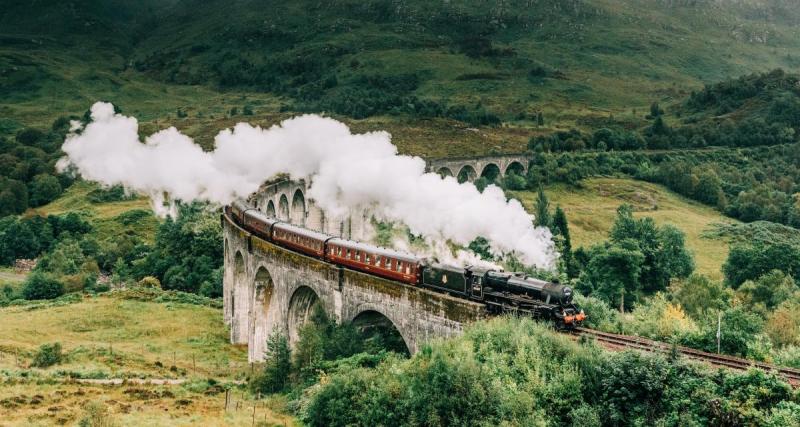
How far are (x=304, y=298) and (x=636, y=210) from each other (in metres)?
58.5

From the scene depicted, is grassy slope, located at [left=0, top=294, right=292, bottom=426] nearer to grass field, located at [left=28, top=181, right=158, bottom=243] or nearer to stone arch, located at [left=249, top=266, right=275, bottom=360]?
stone arch, located at [left=249, top=266, right=275, bottom=360]

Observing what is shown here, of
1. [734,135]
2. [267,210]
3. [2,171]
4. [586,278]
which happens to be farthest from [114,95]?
[586,278]

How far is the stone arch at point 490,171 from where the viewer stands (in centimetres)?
10481

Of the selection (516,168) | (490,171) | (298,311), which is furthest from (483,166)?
(298,311)

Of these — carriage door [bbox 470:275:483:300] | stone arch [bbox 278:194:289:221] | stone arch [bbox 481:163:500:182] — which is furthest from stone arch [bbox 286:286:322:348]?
stone arch [bbox 481:163:500:182]

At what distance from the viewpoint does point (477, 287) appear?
26.0 m

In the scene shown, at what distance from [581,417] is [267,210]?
47470mm

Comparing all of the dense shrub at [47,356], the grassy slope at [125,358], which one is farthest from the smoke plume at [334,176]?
the dense shrub at [47,356]

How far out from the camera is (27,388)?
3034cm

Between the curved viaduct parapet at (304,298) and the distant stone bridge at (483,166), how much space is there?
5313 cm

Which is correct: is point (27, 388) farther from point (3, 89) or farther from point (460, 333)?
point (3, 89)

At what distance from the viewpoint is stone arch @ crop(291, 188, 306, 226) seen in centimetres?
6631

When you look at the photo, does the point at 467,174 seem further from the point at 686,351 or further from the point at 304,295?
the point at 686,351

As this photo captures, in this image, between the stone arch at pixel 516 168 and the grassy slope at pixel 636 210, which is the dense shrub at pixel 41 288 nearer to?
the grassy slope at pixel 636 210
